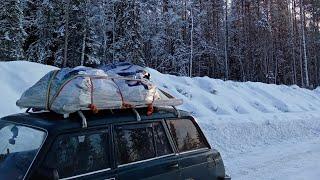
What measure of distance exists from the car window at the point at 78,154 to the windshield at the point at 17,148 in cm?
18

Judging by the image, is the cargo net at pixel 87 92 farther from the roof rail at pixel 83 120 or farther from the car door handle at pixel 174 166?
the car door handle at pixel 174 166

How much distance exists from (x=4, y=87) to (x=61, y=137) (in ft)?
29.2

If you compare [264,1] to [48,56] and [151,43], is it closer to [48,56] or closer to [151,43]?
[151,43]

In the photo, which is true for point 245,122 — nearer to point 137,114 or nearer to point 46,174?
point 137,114

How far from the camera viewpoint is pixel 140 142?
16.7ft

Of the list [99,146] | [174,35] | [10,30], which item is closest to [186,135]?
[99,146]

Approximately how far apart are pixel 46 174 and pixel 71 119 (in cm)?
69

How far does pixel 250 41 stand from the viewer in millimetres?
52656

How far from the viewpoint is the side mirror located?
3.98 m

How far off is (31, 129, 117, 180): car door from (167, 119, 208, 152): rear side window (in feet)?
3.76

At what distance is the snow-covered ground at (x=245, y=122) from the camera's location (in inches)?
411

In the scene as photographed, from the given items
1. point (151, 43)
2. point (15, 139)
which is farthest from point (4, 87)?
point (151, 43)

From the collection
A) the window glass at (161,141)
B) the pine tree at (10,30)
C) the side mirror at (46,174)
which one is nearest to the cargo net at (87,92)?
the window glass at (161,141)

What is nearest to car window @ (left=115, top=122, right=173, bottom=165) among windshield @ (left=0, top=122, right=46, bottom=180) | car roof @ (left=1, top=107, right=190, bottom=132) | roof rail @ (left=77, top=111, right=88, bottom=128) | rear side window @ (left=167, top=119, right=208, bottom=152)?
car roof @ (left=1, top=107, right=190, bottom=132)
